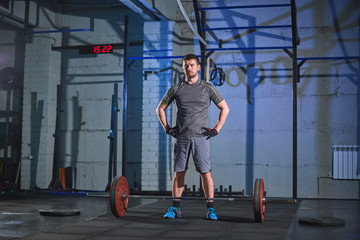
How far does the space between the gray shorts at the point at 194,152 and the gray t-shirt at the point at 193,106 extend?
0.16 ft

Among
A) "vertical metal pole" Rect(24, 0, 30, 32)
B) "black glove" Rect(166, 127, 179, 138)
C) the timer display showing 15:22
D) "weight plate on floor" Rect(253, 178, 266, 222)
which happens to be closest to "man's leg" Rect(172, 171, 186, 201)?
"black glove" Rect(166, 127, 179, 138)

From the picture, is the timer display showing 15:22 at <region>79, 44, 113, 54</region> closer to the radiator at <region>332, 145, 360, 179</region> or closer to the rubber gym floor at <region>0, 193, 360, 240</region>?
the rubber gym floor at <region>0, 193, 360, 240</region>

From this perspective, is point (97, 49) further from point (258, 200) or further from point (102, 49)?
point (258, 200)

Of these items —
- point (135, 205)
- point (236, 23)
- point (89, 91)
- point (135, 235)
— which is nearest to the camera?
point (135, 235)

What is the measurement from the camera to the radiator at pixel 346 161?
6496mm

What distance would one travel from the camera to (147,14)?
22.5 feet

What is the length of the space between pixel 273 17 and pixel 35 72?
3990 mm

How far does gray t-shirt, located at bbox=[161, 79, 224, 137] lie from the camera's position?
12.0ft

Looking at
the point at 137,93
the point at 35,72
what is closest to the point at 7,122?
the point at 35,72

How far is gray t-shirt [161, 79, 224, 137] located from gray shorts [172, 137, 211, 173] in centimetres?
5

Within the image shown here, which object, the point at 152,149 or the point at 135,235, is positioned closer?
the point at 135,235

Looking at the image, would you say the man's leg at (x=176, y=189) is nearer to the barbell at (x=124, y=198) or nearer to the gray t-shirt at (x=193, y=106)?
the barbell at (x=124, y=198)

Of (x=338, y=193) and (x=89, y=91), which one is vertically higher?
(x=89, y=91)

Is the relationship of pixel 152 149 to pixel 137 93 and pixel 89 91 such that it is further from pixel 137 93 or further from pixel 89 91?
pixel 89 91
